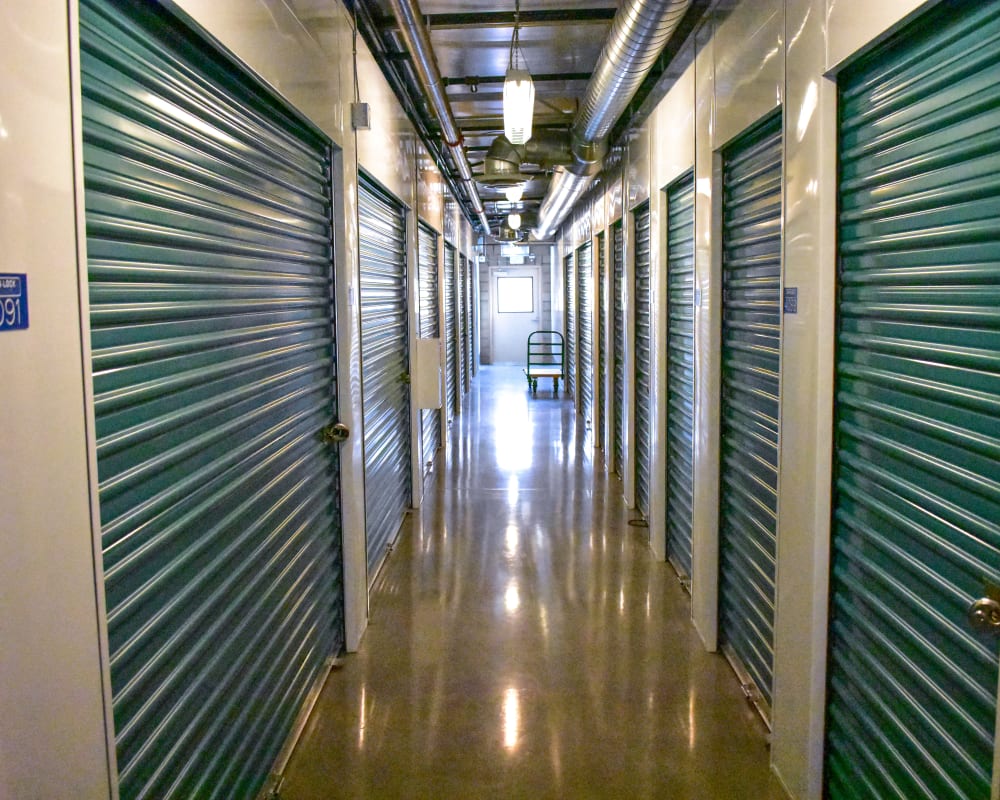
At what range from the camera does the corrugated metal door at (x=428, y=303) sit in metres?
6.70

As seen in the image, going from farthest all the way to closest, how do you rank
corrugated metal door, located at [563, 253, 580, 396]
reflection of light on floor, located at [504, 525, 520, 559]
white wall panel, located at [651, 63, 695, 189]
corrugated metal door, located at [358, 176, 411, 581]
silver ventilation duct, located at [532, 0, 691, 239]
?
corrugated metal door, located at [563, 253, 580, 396] → reflection of light on floor, located at [504, 525, 520, 559] → corrugated metal door, located at [358, 176, 411, 581] → white wall panel, located at [651, 63, 695, 189] → silver ventilation duct, located at [532, 0, 691, 239]

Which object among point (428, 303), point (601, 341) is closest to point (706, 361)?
point (428, 303)

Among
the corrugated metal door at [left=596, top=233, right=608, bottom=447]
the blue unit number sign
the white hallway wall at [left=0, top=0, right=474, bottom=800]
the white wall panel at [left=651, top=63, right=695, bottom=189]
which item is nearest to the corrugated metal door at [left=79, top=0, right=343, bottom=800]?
the white hallway wall at [left=0, top=0, right=474, bottom=800]

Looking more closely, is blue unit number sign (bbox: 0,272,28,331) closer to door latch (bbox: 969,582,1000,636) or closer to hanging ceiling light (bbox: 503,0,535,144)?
door latch (bbox: 969,582,1000,636)

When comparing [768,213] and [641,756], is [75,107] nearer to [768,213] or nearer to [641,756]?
[768,213]

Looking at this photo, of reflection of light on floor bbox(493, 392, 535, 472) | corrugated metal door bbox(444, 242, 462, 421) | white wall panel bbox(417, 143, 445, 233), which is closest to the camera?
white wall panel bbox(417, 143, 445, 233)

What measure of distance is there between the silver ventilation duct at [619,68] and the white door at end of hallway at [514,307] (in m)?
11.5

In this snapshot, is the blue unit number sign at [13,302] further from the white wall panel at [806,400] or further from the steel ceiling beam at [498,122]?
the steel ceiling beam at [498,122]

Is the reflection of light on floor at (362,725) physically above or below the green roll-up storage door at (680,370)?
below

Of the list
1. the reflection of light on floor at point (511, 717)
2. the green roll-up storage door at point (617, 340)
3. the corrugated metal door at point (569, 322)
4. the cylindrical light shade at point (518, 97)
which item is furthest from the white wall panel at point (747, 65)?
the corrugated metal door at point (569, 322)

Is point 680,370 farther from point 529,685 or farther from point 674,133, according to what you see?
point 529,685

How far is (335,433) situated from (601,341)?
4.95m

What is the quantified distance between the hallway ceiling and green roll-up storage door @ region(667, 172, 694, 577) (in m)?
0.72

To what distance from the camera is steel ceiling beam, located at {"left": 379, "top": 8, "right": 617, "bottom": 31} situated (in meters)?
4.61
